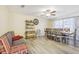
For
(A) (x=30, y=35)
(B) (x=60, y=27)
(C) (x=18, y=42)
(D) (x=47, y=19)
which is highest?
(D) (x=47, y=19)

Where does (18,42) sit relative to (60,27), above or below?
below

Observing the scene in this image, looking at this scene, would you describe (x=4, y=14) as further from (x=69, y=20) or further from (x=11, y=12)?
(x=69, y=20)

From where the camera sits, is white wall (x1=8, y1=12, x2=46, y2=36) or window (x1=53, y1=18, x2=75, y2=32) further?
window (x1=53, y1=18, x2=75, y2=32)

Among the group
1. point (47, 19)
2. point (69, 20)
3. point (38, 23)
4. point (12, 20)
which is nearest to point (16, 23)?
point (12, 20)

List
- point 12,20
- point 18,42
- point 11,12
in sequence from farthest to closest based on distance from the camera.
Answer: point 18,42
point 12,20
point 11,12

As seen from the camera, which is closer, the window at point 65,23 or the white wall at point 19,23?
the white wall at point 19,23

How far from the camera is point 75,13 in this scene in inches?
114

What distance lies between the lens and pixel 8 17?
2.78 m

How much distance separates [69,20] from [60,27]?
0.29 metres

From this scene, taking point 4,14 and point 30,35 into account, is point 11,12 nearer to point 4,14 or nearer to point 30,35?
point 4,14

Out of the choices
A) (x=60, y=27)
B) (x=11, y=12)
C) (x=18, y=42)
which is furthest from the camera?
(x=18, y=42)

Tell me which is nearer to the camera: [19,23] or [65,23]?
[19,23]
